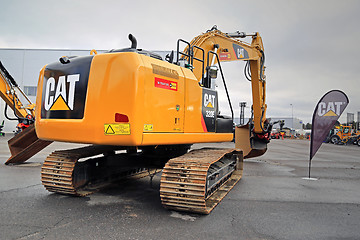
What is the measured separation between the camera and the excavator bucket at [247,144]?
10086 mm

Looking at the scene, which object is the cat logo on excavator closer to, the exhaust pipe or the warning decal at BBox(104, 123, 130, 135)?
the warning decal at BBox(104, 123, 130, 135)

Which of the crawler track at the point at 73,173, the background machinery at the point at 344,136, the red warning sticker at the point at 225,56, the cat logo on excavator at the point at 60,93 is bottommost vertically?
the crawler track at the point at 73,173

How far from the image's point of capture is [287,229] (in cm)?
371

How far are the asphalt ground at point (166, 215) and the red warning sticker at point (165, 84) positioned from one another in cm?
183

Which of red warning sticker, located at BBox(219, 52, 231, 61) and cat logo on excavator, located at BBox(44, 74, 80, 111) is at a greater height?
red warning sticker, located at BBox(219, 52, 231, 61)

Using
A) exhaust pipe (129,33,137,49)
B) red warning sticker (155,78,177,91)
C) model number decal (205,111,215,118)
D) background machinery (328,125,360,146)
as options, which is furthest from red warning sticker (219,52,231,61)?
background machinery (328,125,360,146)

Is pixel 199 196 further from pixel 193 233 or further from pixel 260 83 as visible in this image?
pixel 260 83

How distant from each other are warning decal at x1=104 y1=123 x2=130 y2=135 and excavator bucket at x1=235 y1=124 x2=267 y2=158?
6.95m

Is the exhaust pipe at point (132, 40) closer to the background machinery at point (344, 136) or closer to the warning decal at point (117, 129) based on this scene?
the warning decal at point (117, 129)

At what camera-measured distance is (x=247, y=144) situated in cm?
1020

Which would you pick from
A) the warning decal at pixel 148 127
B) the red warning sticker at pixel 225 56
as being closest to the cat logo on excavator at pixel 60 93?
the warning decal at pixel 148 127

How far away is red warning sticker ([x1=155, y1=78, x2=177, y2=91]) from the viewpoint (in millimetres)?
4246

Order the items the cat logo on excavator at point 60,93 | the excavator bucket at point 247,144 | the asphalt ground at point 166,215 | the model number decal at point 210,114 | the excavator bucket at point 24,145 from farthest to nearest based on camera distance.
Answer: the excavator bucket at point 247,144 → the excavator bucket at point 24,145 → the model number decal at point 210,114 → the cat logo on excavator at point 60,93 → the asphalt ground at point 166,215

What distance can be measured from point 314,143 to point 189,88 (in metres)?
4.86
